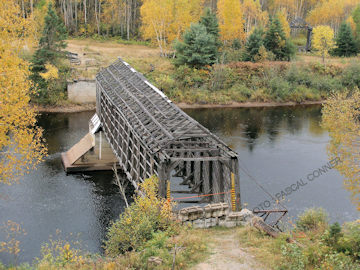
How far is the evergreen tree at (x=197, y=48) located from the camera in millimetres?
57062

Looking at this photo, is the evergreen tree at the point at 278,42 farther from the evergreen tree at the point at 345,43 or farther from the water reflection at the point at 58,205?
the water reflection at the point at 58,205

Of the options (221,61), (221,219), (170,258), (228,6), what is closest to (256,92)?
(221,61)

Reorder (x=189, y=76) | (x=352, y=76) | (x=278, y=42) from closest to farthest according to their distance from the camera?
1. (x=189, y=76)
2. (x=352, y=76)
3. (x=278, y=42)

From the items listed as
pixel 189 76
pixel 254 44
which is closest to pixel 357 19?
pixel 254 44

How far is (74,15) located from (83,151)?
48913mm

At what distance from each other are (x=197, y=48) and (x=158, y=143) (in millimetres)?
39069

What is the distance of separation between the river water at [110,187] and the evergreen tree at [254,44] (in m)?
18.8

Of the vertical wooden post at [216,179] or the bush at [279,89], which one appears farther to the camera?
the bush at [279,89]

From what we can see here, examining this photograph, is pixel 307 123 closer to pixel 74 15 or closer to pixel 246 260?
pixel 246 260

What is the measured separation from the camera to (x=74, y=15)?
3012 inches

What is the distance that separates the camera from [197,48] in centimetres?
5784

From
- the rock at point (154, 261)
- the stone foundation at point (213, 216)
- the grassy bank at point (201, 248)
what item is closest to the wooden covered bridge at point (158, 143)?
the stone foundation at point (213, 216)

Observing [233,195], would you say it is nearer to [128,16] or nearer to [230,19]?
[230,19]

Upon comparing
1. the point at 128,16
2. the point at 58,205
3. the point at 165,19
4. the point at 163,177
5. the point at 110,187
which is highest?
the point at 128,16
